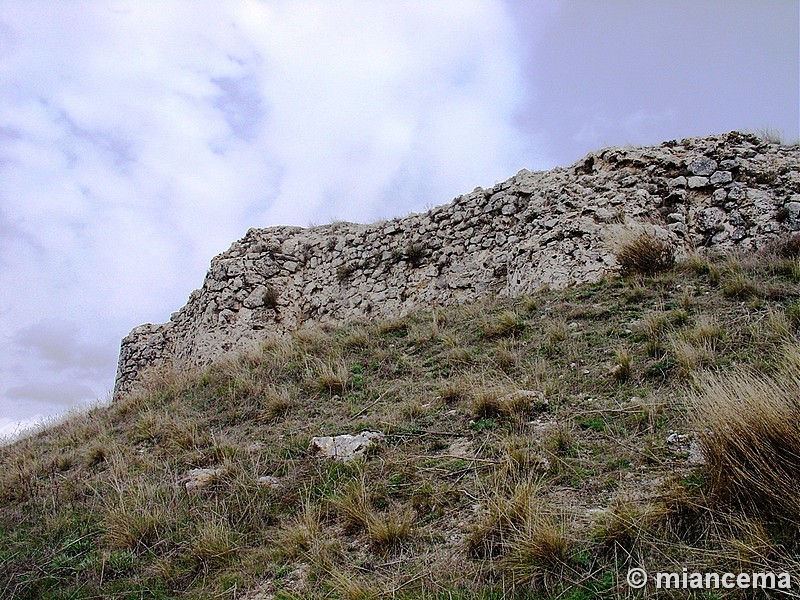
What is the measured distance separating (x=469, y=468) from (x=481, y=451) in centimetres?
26

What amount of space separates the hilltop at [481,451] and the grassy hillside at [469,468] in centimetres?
2

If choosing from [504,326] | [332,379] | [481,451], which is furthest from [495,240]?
[481,451]

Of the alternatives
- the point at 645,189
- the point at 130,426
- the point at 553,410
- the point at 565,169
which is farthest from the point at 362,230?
the point at 553,410

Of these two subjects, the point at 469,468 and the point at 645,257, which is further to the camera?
the point at 645,257

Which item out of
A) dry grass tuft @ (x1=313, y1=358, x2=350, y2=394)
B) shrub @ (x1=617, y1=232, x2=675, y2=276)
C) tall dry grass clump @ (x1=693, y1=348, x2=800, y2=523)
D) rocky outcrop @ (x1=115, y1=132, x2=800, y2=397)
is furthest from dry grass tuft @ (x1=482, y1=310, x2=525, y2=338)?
tall dry grass clump @ (x1=693, y1=348, x2=800, y2=523)

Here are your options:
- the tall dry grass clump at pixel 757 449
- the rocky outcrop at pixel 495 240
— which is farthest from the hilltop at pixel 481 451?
the rocky outcrop at pixel 495 240

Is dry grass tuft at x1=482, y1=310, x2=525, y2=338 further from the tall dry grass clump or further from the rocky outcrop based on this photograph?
the tall dry grass clump

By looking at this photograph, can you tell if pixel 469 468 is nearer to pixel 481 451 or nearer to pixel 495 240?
pixel 481 451

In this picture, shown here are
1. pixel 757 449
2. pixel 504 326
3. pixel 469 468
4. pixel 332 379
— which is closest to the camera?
pixel 757 449

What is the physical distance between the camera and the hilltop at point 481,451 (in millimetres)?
2818

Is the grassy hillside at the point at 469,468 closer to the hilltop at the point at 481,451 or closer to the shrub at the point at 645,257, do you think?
the hilltop at the point at 481,451

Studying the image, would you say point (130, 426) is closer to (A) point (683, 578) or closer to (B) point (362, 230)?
(A) point (683, 578)

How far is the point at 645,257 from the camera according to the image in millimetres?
8359

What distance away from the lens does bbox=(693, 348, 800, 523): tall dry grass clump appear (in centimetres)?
261
